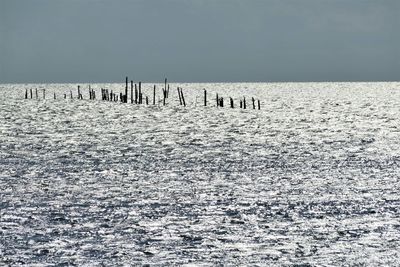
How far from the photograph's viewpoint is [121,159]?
2859cm

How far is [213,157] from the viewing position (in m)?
29.1

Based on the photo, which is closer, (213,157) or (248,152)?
(213,157)

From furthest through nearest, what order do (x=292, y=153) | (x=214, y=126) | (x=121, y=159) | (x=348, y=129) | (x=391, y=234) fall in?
(x=214, y=126), (x=348, y=129), (x=292, y=153), (x=121, y=159), (x=391, y=234)

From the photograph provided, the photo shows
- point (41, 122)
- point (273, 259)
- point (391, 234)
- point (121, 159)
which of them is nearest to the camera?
point (273, 259)

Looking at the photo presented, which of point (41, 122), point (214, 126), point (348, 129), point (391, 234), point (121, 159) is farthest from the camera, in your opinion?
point (41, 122)

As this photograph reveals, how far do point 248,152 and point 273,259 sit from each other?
61.4 ft

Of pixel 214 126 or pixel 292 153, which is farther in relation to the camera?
pixel 214 126

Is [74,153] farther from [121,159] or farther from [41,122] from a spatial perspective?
[41,122]

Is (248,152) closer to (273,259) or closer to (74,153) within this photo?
(74,153)

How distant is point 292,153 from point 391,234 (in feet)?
53.8

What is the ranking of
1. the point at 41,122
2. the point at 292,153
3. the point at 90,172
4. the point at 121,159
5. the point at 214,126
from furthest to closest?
the point at 41,122, the point at 214,126, the point at 292,153, the point at 121,159, the point at 90,172

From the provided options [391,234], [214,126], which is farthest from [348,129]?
[391,234]

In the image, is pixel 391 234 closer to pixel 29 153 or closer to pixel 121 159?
pixel 121 159

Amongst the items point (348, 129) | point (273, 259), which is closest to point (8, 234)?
point (273, 259)
